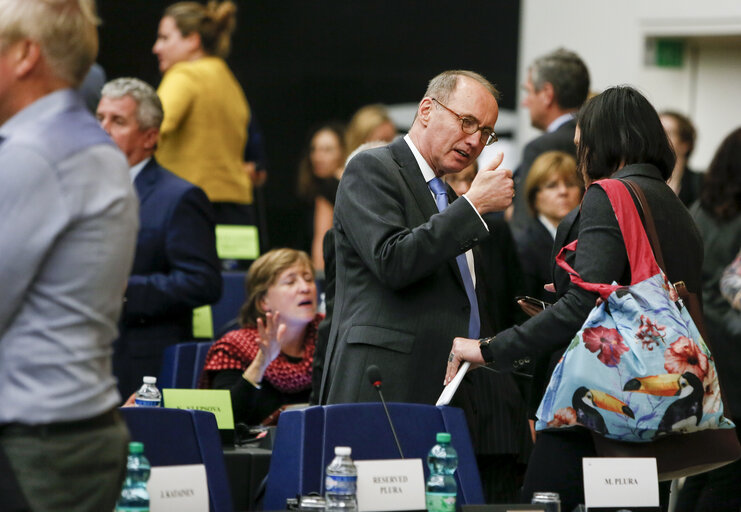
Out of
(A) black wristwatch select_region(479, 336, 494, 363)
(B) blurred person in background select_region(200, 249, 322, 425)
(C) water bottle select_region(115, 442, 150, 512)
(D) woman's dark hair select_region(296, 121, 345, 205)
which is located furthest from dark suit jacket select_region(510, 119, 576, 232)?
(C) water bottle select_region(115, 442, 150, 512)

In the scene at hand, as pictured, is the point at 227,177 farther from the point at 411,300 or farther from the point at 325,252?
the point at 411,300

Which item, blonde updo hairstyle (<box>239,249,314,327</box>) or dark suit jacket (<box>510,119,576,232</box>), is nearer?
blonde updo hairstyle (<box>239,249,314,327</box>)

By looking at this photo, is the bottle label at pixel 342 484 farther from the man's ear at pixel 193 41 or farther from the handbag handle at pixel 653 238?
the man's ear at pixel 193 41

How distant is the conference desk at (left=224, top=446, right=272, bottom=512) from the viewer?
11.3ft

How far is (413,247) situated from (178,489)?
2.76 feet

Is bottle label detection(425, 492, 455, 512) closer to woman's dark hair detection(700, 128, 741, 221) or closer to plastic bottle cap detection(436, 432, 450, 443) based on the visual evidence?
plastic bottle cap detection(436, 432, 450, 443)

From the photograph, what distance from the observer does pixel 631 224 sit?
2807 mm

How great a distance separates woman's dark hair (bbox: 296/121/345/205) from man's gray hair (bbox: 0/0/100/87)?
222 inches

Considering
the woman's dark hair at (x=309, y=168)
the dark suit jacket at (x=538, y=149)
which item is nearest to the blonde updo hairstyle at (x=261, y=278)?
the dark suit jacket at (x=538, y=149)

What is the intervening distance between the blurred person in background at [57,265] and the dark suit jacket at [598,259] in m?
1.20

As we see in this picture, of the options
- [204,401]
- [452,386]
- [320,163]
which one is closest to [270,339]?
[204,401]

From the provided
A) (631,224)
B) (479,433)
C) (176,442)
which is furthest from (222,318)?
(631,224)

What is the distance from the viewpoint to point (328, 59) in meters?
7.99

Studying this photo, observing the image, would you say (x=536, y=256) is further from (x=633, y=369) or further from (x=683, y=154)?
(x=633, y=369)
